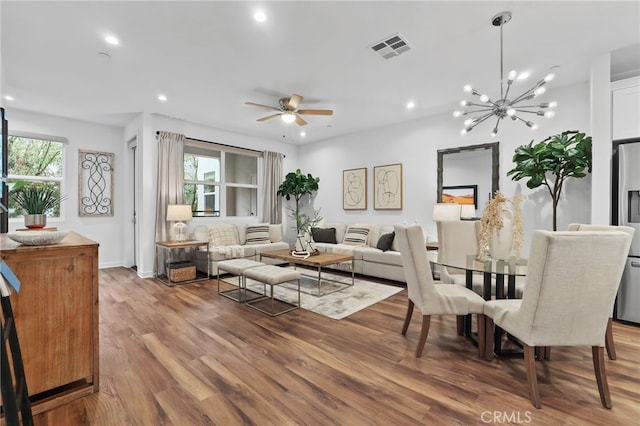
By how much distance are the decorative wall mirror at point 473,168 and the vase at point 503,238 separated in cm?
225

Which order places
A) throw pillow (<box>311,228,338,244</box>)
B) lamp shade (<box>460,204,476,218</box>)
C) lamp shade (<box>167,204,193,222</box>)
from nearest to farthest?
lamp shade (<box>460,204,476,218</box>) < lamp shade (<box>167,204,193,222</box>) < throw pillow (<box>311,228,338,244</box>)

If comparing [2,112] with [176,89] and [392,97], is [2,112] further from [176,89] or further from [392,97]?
[392,97]

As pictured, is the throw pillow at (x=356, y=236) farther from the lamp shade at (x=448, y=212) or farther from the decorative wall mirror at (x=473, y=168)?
the lamp shade at (x=448, y=212)

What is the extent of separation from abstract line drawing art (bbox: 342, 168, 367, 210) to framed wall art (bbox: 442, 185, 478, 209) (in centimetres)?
171

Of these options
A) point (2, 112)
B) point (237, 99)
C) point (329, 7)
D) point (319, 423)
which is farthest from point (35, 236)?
point (237, 99)

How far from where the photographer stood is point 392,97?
433 cm

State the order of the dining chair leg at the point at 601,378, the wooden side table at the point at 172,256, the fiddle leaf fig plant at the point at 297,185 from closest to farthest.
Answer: the dining chair leg at the point at 601,378, the wooden side table at the point at 172,256, the fiddle leaf fig plant at the point at 297,185

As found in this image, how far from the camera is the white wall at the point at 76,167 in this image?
4945mm

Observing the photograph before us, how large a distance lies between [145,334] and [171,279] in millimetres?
2005

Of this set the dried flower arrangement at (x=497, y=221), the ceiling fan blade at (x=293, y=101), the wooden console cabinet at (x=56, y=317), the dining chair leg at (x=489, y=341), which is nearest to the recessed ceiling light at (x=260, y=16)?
the ceiling fan blade at (x=293, y=101)

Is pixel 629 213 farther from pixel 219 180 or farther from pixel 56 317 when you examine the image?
pixel 219 180

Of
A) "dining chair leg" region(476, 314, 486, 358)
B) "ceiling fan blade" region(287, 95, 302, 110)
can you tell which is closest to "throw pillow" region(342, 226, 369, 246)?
→ "ceiling fan blade" region(287, 95, 302, 110)

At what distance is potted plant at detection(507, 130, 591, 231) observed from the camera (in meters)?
3.35

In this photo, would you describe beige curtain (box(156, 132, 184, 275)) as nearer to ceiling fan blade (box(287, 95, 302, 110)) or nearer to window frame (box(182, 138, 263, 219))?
window frame (box(182, 138, 263, 219))
